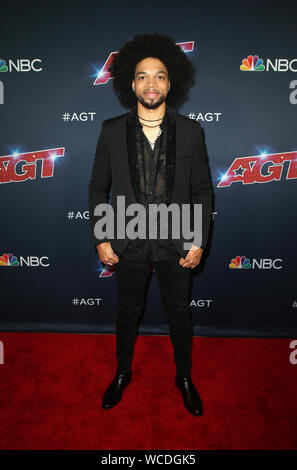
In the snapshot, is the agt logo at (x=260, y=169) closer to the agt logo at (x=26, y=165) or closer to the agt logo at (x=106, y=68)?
the agt logo at (x=106, y=68)

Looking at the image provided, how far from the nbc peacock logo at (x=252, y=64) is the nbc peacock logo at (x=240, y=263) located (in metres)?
1.52

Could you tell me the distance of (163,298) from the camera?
1.99 meters

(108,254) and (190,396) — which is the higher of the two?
(108,254)

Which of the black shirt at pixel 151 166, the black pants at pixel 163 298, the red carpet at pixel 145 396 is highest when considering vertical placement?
the black shirt at pixel 151 166

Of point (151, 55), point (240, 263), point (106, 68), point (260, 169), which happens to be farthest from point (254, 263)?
point (106, 68)

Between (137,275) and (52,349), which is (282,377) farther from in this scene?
(52,349)

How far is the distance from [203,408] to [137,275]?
1.01 metres

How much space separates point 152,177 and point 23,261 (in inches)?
64.9

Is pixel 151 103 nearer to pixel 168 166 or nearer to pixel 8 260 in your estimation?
pixel 168 166

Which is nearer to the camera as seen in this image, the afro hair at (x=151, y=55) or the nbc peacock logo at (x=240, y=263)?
the afro hair at (x=151, y=55)

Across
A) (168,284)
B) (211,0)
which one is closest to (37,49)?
(211,0)

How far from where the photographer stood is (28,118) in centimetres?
247

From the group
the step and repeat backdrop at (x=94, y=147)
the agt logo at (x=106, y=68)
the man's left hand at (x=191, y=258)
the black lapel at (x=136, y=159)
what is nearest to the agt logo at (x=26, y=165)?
the step and repeat backdrop at (x=94, y=147)

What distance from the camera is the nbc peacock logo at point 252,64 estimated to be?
2297mm
